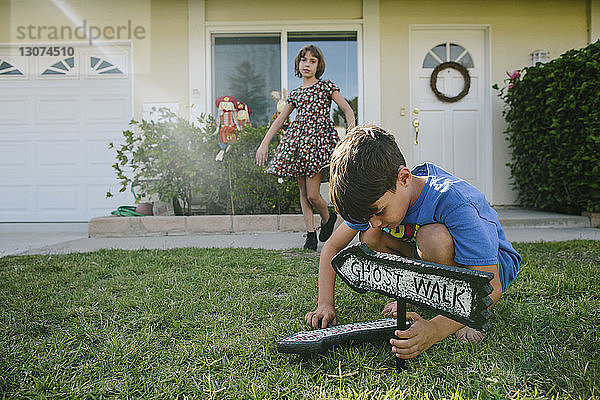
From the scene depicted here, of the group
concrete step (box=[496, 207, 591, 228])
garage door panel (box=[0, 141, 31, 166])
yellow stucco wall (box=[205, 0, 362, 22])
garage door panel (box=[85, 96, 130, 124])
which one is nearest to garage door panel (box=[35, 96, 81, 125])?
garage door panel (box=[85, 96, 130, 124])

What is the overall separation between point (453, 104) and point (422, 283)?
233 inches

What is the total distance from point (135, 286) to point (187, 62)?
4793mm

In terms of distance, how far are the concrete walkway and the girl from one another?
0.55 m

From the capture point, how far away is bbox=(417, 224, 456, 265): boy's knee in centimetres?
130

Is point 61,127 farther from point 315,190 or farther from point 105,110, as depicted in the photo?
Answer: point 315,190

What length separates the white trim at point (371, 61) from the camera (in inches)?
251

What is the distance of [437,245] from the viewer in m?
1.30

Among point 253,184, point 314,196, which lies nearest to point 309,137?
point 314,196

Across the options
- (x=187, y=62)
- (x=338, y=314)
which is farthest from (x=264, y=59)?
(x=338, y=314)

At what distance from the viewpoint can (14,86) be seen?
21.4ft

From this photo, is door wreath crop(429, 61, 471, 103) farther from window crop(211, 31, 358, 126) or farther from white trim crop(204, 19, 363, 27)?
white trim crop(204, 19, 363, 27)

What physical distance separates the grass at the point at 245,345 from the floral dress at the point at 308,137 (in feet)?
3.58

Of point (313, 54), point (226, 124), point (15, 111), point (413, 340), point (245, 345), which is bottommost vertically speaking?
point (245, 345)

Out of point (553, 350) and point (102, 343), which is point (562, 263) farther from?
point (102, 343)
